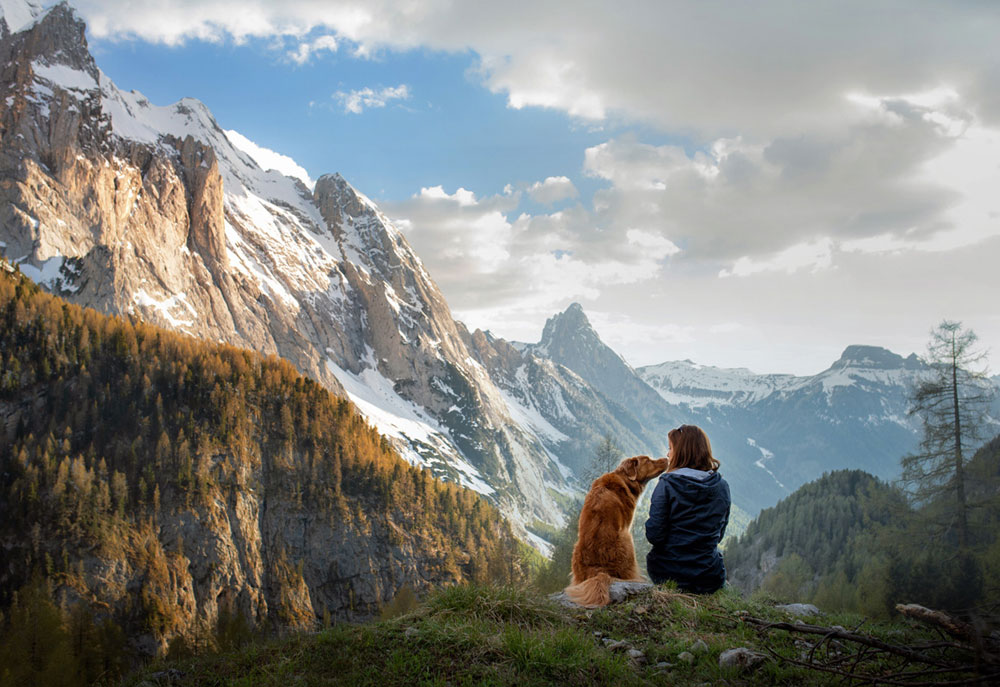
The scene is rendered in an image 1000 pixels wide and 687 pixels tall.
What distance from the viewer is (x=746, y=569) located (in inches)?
3836

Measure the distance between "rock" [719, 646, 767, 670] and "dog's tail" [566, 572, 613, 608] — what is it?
7.21 feet

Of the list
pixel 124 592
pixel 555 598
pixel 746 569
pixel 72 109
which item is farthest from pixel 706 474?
pixel 72 109

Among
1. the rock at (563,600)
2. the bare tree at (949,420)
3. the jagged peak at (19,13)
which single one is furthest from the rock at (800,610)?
the jagged peak at (19,13)

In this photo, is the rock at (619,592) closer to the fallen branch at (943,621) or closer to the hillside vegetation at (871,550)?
the hillside vegetation at (871,550)

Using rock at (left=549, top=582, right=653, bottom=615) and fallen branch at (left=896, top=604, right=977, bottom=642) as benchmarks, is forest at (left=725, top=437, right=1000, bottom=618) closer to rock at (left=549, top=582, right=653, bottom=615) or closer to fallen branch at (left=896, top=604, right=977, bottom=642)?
fallen branch at (left=896, top=604, right=977, bottom=642)

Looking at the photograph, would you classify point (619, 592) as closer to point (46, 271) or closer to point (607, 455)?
point (607, 455)

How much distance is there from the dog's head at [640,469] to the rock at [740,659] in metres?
3.60

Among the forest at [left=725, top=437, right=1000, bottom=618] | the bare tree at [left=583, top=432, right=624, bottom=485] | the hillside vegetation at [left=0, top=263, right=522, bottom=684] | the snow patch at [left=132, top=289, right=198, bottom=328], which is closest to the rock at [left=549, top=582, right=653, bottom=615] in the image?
the forest at [left=725, top=437, right=1000, bottom=618]

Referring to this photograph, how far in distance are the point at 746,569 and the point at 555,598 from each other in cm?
10642

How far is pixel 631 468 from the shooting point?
9.38 metres

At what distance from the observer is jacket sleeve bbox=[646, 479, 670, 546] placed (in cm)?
836

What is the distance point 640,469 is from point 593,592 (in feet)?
7.76

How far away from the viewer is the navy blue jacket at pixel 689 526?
328 inches

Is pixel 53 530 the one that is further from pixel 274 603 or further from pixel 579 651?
pixel 579 651
